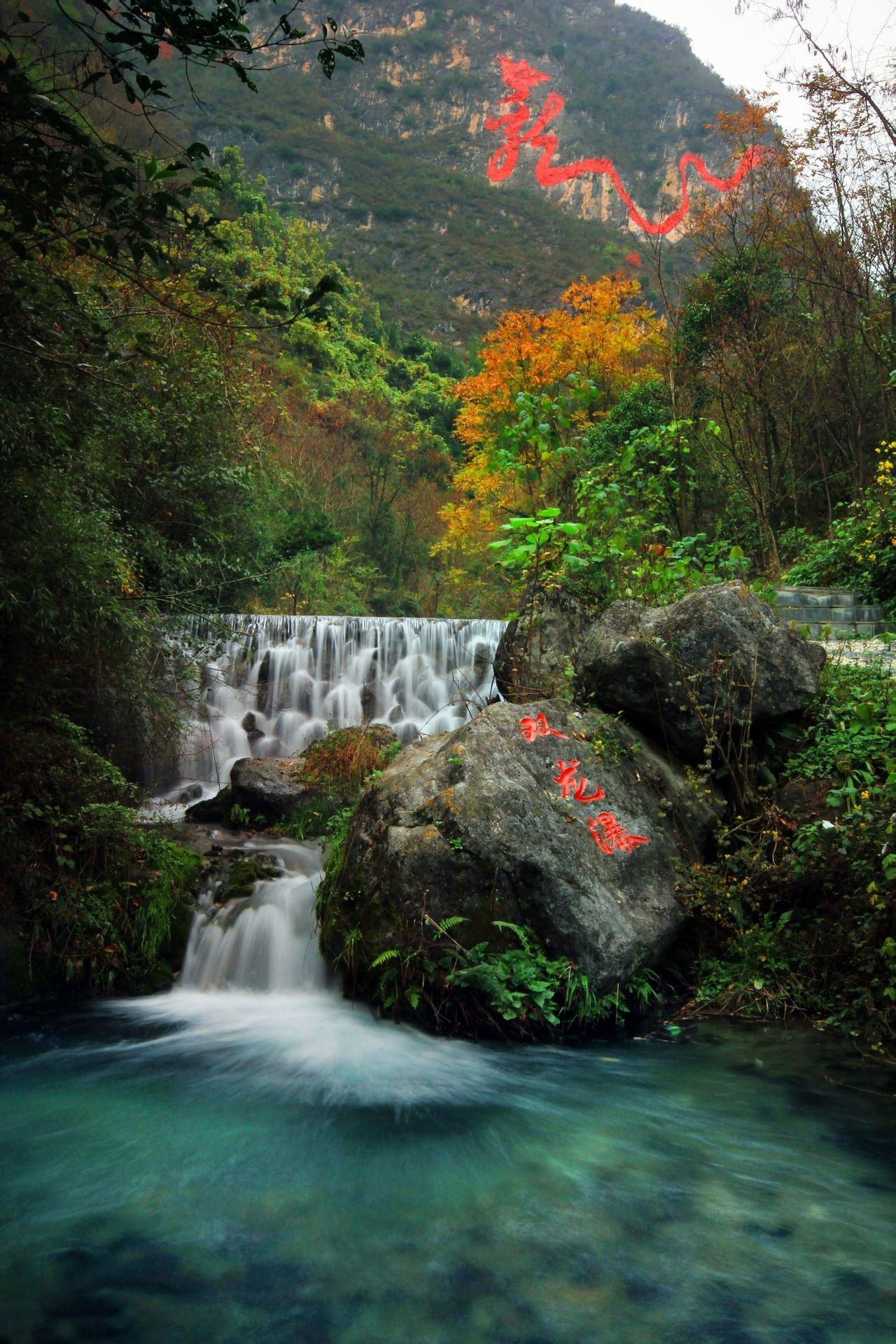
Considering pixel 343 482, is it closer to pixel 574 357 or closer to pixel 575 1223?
pixel 574 357

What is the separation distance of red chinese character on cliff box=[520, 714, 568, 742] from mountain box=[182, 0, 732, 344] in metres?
43.7

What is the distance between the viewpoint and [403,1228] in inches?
134

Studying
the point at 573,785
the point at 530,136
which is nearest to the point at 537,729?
the point at 573,785

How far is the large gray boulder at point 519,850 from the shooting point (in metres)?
5.22

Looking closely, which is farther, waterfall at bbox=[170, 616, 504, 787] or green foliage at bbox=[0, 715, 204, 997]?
waterfall at bbox=[170, 616, 504, 787]

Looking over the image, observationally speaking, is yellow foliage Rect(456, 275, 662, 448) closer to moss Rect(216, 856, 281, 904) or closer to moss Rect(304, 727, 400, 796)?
moss Rect(304, 727, 400, 796)

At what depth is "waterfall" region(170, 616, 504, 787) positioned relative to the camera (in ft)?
40.1

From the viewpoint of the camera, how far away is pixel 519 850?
530cm

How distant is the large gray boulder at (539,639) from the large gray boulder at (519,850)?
1.18 meters

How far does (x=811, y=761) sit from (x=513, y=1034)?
110 inches

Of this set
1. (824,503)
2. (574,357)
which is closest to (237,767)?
(824,503)

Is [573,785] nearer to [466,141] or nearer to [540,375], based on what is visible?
[540,375]

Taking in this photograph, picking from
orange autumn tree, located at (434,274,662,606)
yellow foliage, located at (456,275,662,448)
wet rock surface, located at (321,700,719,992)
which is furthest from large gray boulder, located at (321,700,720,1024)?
yellow foliage, located at (456,275,662,448)

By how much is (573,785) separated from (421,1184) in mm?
2647
